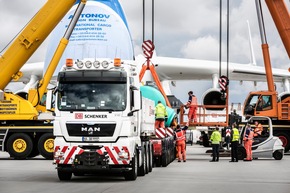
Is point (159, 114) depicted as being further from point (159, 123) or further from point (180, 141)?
point (180, 141)

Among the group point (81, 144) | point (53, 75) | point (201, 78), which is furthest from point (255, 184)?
point (201, 78)

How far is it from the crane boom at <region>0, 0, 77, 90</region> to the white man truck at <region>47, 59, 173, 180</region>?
276 inches

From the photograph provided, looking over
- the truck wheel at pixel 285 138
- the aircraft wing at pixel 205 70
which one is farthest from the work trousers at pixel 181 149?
the aircraft wing at pixel 205 70

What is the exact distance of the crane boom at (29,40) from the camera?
24641 mm

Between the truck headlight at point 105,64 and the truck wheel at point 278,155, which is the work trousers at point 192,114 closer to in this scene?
the truck wheel at point 278,155

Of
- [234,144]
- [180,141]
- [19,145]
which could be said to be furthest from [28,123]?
[234,144]

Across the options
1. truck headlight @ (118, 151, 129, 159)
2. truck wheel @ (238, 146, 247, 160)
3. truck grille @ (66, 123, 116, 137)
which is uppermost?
truck grille @ (66, 123, 116, 137)

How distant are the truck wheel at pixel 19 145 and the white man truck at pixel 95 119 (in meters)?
11.7

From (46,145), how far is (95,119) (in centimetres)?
1222

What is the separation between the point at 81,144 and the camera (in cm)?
1741

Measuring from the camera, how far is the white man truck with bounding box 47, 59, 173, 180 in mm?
17297

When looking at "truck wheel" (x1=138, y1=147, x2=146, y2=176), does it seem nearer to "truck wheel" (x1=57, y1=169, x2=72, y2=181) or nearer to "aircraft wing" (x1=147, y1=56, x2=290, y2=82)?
"truck wheel" (x1=57, y1=169, x2=72, y2=181)

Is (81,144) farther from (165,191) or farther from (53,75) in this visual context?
(53,75)

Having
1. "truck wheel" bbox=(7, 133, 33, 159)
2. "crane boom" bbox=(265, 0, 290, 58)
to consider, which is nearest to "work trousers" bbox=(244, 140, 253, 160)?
"crane boom" bbox=(265, 0, 290, 58)
